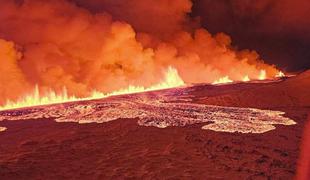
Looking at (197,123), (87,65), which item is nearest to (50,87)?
(87,65)

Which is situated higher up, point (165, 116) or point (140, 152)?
point (165, 116)

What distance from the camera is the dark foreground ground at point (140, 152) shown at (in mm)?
6309

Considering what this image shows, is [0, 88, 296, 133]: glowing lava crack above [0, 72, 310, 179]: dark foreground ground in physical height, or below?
above

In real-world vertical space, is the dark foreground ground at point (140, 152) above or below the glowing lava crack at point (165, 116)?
below

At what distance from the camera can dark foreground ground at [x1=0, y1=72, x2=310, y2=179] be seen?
20.7 feet

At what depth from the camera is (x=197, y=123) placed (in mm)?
11320

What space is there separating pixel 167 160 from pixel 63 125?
559 cm

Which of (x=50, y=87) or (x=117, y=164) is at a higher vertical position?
(x=50, y=87)

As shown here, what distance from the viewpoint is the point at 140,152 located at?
7.80m

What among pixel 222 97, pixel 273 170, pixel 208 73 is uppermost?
pixel 208 73

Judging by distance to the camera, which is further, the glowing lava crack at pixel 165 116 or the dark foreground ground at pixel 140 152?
→ the glowing lava crack at pixel 165 116

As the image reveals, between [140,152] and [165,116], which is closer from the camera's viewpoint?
[140,152]

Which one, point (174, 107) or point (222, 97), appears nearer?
point (174, 107)

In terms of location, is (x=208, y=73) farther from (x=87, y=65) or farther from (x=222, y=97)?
(x=222, y=97)
